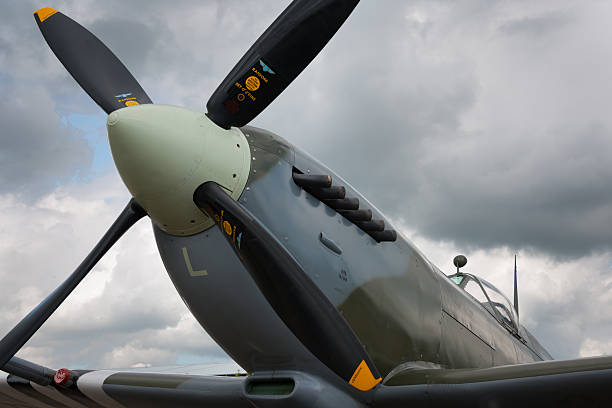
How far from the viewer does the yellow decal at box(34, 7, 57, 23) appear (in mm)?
5152

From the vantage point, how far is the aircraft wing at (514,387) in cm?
361

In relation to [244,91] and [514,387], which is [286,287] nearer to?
[244,91]

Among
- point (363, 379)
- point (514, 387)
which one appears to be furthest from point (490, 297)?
point (363, 379)

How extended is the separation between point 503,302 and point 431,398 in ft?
12.3

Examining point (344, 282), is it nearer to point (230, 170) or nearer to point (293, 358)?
point (293, 358)

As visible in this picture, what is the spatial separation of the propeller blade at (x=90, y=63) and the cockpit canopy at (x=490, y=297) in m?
4.55

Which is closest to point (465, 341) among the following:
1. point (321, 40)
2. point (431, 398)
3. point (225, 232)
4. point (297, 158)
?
point (431, 398)

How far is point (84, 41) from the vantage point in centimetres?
504

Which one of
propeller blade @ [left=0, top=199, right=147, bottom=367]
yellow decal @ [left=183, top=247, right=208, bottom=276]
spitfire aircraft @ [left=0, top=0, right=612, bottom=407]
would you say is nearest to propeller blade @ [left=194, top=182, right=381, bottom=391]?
spitfire aircraft @ [left=0, top=0, right=612, bottom=407]

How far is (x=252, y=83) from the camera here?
3922 millimetres

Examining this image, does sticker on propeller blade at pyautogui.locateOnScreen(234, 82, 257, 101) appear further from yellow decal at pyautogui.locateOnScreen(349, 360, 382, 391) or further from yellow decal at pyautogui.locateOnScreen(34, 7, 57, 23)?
yellow decal at pyautogui.locateOnScreen(34, 7, 57, 23)

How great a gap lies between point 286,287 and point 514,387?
1.78 metres

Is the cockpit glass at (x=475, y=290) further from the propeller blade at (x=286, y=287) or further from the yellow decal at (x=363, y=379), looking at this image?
the propeller blade at (x=286, y=287)

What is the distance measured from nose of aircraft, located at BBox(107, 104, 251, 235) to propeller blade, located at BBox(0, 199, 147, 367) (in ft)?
2.85
